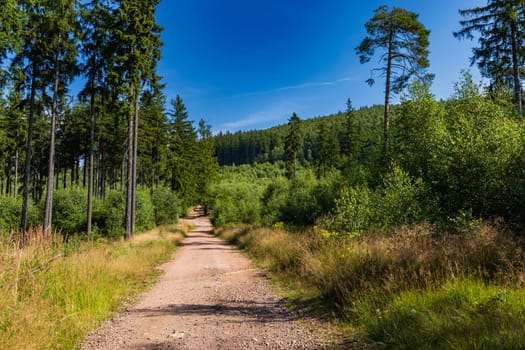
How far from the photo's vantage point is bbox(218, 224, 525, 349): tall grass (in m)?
3.59

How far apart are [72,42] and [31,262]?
17.9 m

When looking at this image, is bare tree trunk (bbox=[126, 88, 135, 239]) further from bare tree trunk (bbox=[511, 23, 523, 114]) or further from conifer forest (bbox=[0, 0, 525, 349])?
bare tree trunk (bbox=[511, 23, 523, 114])

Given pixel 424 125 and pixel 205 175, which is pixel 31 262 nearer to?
pixel 424 125

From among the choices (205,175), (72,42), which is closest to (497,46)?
(72,42)

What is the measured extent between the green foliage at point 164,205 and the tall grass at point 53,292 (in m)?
26.0

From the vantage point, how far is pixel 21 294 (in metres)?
4.84

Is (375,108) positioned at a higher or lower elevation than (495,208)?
higher

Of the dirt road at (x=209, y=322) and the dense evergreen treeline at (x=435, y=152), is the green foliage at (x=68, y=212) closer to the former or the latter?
the dense evergreen treeline at (x=435, y=152)

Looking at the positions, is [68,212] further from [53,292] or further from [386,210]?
[386,210]

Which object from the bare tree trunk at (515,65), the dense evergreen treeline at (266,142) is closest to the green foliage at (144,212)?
the bare tree trunk at (515,65)

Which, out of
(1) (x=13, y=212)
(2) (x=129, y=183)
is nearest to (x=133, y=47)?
(2) (x=129, y=183)

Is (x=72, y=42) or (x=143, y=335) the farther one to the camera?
(x=72, y=42)

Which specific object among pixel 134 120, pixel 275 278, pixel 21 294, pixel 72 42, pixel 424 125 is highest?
pixel 72 42

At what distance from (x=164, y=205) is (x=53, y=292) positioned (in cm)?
3026
